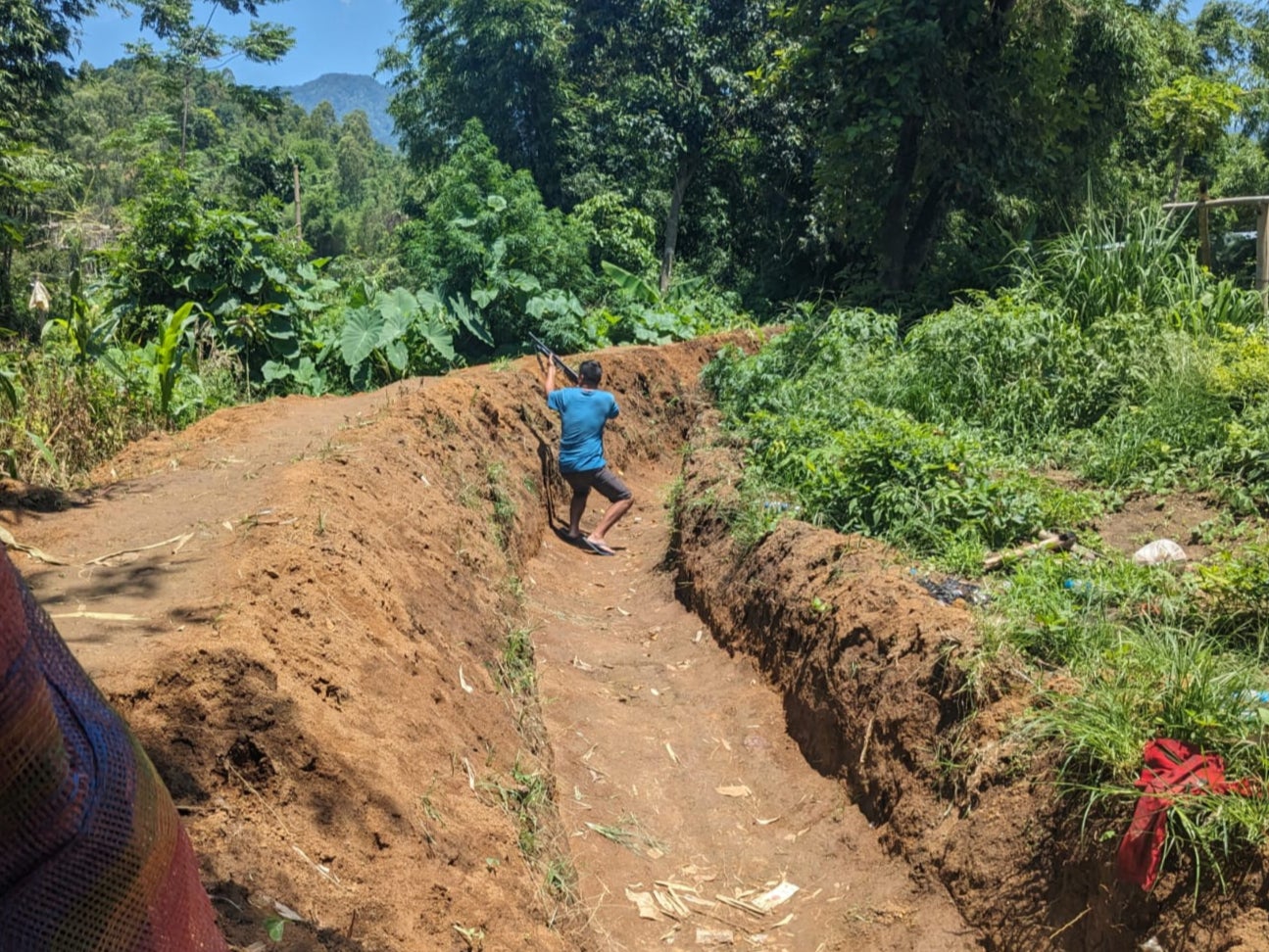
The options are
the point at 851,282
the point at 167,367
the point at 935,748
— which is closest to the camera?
the point at 935,748

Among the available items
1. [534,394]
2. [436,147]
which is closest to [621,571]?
[534,394]

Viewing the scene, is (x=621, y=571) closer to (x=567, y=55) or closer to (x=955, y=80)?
(x=955, y=80)

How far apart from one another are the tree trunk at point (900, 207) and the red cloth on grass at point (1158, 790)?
13.7 m

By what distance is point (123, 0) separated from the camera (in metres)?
26.7

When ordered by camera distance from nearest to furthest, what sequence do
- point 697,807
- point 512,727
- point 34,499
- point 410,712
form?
point 410,712 < point 512,727 < point 697,807 < point 34,499

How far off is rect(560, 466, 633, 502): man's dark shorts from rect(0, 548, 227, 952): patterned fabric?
935 centimetres

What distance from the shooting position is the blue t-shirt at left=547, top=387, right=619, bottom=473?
10852 mm

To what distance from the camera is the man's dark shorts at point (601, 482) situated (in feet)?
36.0

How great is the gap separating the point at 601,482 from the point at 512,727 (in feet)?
18.0


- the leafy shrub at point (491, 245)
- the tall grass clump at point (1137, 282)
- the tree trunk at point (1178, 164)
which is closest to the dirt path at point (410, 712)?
the tall grass clump at point (1137, 282)

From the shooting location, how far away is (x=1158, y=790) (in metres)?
3.42

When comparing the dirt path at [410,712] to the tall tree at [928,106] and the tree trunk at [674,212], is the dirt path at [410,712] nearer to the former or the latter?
the tall tree at [928,106]

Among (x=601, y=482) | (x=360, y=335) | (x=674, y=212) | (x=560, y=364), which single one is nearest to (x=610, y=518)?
(x=601, y=482)

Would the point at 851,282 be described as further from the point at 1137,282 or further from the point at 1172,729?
the point at 1172,729
